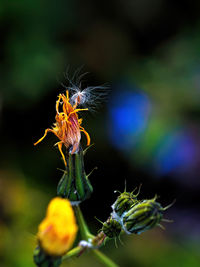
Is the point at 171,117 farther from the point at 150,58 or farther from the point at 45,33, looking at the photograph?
the point at 45,33

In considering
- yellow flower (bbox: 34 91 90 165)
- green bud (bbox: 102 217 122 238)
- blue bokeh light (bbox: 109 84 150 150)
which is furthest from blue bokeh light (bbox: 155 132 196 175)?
green bud (bbox: 102 217 122 238)

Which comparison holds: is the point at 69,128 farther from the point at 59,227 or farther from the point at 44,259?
the point at 44,259

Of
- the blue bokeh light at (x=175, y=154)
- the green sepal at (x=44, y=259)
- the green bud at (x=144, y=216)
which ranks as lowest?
the green sepal at (x=44, y=259)

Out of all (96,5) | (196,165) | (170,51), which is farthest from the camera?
(96,5)

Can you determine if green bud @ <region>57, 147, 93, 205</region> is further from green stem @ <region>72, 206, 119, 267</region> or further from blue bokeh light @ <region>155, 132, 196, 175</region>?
blue bokeh light @ <region>155, 132, 196, 175</region>

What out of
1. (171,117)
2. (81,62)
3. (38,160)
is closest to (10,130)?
(38,160)

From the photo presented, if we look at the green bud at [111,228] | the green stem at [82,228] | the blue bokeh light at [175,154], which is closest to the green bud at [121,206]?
the green bud at [111,228]

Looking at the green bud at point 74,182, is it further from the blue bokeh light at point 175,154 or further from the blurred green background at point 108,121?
the blue bokeh light at point 175,154
